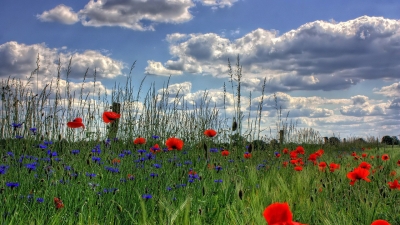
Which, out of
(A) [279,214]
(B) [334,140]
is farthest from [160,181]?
(B) [334,140]

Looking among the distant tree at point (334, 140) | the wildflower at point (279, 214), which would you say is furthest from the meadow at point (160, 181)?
the distant tree at point (334, 140)

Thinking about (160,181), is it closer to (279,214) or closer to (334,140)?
(279,214)

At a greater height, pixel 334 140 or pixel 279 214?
pixel 279 214

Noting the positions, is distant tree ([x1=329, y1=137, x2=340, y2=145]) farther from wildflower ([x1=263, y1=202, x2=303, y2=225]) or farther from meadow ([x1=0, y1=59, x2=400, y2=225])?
wildflower ([x1=263, y1=202, x2=303, y2=225])

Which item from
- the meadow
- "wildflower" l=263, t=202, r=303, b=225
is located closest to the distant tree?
the meadow

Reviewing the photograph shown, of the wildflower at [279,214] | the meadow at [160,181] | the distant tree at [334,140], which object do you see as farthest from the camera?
the distant tree at [334,140]

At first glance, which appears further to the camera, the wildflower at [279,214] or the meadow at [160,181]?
the meadow at [160,181]

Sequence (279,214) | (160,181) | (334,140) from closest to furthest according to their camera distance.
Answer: (279,214), (160,181), (334,140)

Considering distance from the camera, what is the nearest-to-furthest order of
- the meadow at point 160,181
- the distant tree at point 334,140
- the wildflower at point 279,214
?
1. the wildflower at point 279,214
2. the meadow at point 160,181
3. the distant tree at point 334,140

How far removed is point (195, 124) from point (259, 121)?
114cm

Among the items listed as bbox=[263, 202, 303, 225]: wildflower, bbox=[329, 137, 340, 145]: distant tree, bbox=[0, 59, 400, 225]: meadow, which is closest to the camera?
bbox=[263, 202, 303, 225]: wildflower

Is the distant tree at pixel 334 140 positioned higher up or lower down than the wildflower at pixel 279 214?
lower down

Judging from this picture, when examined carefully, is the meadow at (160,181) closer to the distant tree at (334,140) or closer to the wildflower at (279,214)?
the wildflower at (279,214)

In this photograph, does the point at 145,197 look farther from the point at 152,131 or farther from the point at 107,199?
the point at 152,131
